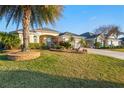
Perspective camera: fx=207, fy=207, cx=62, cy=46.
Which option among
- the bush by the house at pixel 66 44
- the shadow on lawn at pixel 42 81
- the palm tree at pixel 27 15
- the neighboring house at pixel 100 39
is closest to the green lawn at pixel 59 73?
the shadow on lawn at pixel 42 81

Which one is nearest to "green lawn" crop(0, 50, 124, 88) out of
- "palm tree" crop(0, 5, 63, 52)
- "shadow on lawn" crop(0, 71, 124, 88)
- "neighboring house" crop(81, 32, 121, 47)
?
"shadow on lawn" crop(0, 71, 124, 88)

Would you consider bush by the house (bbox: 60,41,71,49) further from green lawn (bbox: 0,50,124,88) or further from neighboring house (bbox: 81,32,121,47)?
neighboring house (bbox: 81,32,121,47)

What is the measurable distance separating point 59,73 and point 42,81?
1249 millimetres

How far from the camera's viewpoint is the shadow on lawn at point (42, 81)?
6.46 metres

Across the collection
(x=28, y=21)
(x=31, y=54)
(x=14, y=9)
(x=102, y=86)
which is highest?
(x=14, y=9)

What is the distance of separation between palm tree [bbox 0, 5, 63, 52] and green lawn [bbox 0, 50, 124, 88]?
1969 millimetres

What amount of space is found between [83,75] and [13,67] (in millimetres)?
2912

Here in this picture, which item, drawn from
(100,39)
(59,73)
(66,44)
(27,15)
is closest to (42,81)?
(59,73)

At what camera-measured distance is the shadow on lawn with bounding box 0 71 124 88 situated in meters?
6.46
